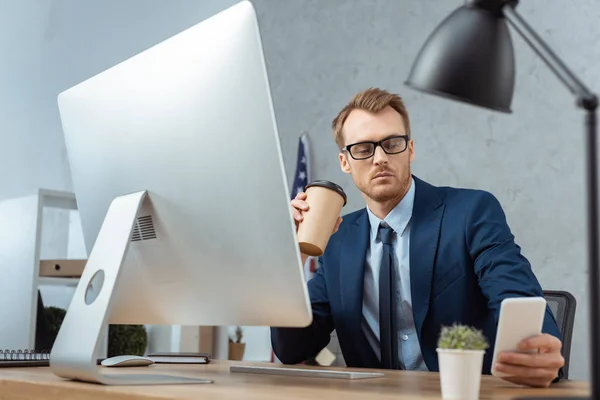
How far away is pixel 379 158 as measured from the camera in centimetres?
176

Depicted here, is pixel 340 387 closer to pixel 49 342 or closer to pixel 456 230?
pixel 456 230

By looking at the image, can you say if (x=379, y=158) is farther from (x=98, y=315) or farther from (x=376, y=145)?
(x=98, y=315)

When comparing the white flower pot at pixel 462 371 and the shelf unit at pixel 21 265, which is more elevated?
the shelf unit at pixel 21 265

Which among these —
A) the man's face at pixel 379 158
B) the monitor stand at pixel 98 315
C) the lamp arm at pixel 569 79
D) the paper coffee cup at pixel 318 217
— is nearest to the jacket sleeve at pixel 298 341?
the man's face at pixel 379 158

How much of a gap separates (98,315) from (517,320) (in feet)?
1.91

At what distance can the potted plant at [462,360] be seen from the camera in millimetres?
868

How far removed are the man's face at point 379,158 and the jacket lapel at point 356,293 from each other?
0.13m

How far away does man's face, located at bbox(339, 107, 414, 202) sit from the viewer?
5.77 feet

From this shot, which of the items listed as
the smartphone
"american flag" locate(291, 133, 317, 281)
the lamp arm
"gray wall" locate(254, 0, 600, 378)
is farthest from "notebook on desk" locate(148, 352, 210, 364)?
"american flag" locate(291, 133, 317, 281)

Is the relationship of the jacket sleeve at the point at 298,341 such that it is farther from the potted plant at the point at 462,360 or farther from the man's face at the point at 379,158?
the potted plant at the point at 462,360

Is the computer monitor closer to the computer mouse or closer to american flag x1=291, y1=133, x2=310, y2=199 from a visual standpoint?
the computer mouse

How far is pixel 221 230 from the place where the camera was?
3.45ft

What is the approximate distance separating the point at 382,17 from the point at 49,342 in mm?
2093

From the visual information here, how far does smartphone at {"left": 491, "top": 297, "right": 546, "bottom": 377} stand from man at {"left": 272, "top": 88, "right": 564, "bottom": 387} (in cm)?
54
